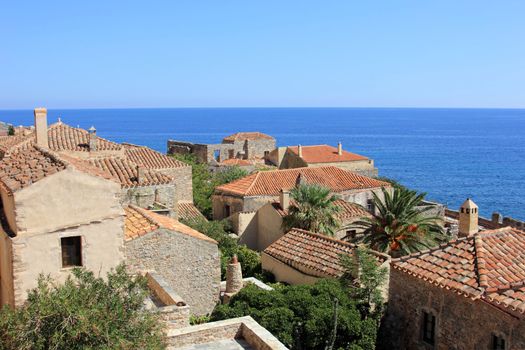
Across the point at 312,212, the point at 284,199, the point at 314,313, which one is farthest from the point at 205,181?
the point at 314,313

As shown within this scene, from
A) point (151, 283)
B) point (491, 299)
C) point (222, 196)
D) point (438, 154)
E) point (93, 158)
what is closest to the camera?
point (491, 299)

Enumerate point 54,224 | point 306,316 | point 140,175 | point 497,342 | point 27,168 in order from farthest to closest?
point 140,175, point 306,316, point 27,168, point 497,342, point 54,224

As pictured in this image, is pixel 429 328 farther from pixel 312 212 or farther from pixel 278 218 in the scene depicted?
pixel 278 218

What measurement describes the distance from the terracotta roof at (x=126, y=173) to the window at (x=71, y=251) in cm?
1169

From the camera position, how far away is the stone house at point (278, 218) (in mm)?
31391

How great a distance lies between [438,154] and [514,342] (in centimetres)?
13579

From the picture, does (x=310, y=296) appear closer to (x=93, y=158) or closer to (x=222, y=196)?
(x=93, y=158)

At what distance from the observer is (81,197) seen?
1369 cm

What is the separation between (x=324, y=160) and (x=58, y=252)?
47.4 m

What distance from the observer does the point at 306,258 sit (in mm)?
21453

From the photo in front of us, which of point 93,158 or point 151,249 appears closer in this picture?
point 151,249

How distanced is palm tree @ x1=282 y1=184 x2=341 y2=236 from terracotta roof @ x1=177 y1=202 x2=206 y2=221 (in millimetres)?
5240

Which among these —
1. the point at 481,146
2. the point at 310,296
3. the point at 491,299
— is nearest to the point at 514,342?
the point at 491,299

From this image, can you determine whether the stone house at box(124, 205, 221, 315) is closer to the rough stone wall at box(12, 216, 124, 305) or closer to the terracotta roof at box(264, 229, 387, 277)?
the rough stone wall at box(12, 216, 124, 305)
